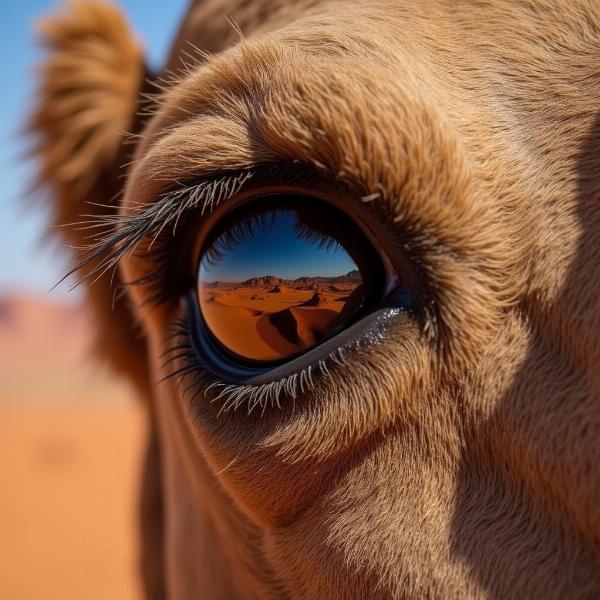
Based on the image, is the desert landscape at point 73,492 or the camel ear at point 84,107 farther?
the desert landscape at point 73,492

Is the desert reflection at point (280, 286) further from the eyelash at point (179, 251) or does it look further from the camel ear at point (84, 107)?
the camel ear at point (84, 107)

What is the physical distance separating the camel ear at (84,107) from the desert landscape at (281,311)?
130cm

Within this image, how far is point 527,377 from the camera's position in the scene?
1341mm

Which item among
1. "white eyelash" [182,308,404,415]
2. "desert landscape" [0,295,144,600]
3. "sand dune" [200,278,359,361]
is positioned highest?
"sand dune" [200,278,359,361]

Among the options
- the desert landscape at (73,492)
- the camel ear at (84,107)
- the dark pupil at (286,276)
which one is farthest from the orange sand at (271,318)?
the desert landscape at (73,492)

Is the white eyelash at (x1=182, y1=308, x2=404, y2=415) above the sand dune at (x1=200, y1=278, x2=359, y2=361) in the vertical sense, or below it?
below

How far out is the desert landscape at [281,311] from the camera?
1.48m

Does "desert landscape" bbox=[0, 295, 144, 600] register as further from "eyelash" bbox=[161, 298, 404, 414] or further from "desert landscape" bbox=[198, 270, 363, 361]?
"desert landscape" bbox=[198, 270, 363, 361]

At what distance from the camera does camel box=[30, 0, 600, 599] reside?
4.30ft

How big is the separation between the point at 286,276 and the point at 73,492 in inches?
646

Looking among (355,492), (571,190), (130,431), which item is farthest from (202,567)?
(130,431)

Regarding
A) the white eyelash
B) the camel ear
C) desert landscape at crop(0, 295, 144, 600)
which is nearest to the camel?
the white eyelash

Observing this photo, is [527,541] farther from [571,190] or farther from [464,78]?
[464,78]

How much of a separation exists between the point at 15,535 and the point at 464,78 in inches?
583
